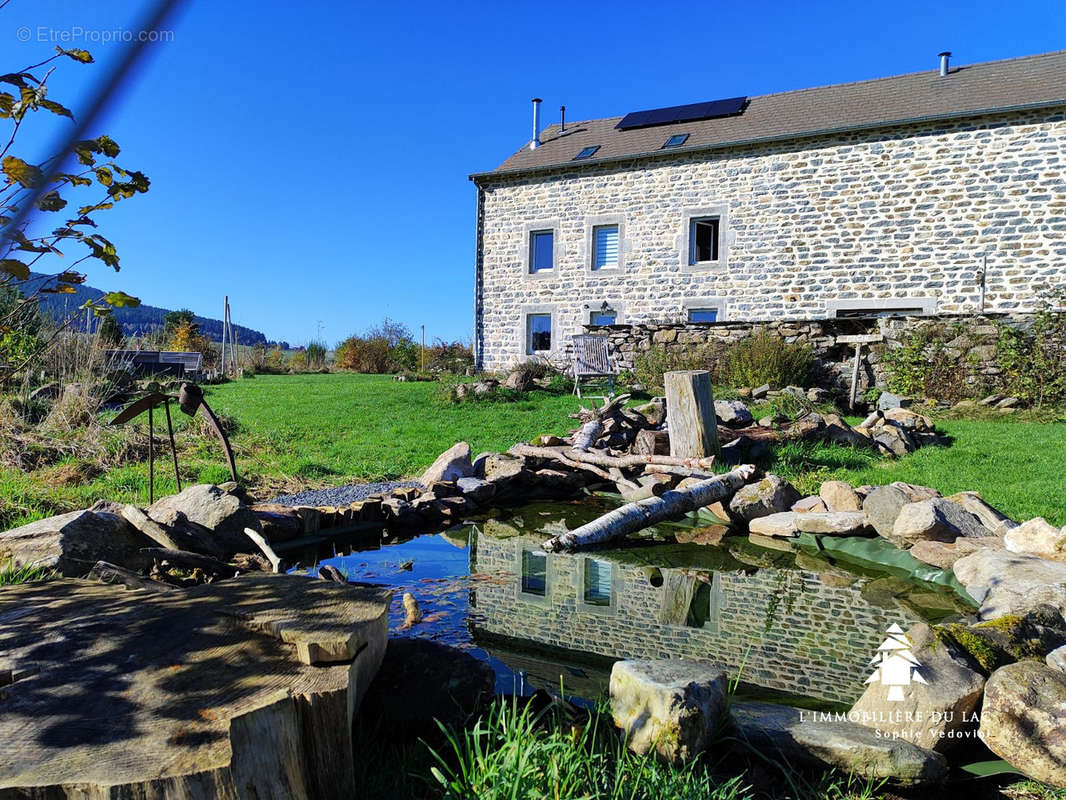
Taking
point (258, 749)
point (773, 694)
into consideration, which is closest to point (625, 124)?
point (773, 694)

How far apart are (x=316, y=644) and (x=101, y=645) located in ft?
2.17

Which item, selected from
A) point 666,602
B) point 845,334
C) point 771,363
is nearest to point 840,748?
point 666,602

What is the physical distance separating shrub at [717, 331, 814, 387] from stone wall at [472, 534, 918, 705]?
7392 mm

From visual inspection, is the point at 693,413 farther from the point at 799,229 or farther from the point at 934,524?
the point at 799,229

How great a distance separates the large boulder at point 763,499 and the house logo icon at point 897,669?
270 centimetres

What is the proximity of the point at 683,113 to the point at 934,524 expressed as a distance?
15737 millimetres

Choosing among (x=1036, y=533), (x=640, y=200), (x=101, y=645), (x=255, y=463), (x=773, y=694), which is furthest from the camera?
(x=640, y=200)

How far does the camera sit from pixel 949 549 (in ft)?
14.3

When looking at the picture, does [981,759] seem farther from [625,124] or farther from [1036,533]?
[625,124]

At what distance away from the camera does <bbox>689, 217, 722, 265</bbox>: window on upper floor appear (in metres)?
16.4

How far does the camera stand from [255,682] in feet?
5.85

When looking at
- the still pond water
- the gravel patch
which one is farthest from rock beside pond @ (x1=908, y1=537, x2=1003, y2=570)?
the gravel patch

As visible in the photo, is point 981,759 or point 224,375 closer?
point 981,759

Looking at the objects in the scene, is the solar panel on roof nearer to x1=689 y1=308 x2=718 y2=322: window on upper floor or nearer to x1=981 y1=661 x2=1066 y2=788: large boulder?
x1=689 y1=308 x2=718 y2=322: window on upper floor
